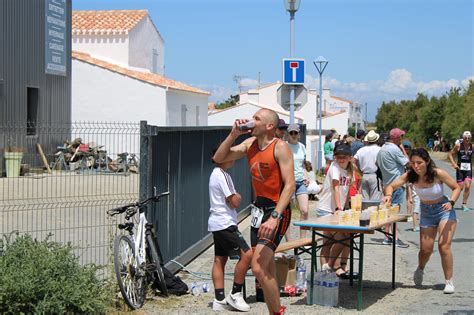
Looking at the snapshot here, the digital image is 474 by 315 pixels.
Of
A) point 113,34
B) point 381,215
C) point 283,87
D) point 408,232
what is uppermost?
point 113,34

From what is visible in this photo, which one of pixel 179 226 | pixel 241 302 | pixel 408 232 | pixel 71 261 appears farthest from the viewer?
pixel 408 232

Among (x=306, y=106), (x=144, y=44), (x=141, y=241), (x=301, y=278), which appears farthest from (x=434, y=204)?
(x=306, y=106)

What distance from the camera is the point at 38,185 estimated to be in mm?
9547

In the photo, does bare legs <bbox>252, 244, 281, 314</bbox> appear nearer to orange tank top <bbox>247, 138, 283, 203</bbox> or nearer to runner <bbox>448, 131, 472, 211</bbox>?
orange tank top <bbox>247, 138, 283, 203</bbox>

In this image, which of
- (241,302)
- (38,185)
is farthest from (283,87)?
(241,302)

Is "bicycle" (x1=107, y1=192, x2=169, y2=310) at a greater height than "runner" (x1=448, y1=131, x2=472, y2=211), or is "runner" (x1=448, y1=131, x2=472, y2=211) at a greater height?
"runner" (x1=448, y1=131, x2=472, y2=211)

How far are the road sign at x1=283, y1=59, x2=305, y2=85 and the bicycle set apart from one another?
8.28 meters

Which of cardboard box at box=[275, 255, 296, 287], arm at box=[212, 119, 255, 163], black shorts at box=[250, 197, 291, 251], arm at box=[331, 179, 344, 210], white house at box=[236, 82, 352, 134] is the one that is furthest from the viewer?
white house at box=[236, 82, 352, 134]

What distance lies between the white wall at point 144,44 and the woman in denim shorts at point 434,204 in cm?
3754

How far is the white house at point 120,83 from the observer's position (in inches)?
1442

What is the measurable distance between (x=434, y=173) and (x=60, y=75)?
2459 cm

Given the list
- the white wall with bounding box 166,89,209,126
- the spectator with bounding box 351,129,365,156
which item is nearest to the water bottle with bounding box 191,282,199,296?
the spectator with bounding box 351,129,365,156

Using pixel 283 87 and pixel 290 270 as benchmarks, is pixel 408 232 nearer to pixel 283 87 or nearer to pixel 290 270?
pixel 283 87

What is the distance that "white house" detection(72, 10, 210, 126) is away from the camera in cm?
3662
